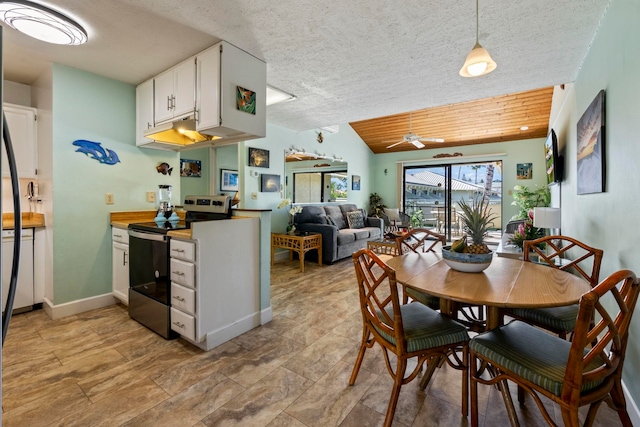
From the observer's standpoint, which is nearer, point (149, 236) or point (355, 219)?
point (149, 236)

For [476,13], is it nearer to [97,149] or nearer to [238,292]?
[238,292]

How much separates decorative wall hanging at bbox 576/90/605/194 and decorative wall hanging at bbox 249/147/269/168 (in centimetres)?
412

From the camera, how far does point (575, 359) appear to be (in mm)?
1062

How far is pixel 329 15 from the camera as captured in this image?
80.8 inches

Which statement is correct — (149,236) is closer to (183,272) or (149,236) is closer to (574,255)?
(183,272)

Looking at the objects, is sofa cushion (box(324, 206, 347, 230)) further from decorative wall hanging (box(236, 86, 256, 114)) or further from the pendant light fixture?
the pendant light fixture

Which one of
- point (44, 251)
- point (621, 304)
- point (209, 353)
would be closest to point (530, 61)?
point (621, 304)

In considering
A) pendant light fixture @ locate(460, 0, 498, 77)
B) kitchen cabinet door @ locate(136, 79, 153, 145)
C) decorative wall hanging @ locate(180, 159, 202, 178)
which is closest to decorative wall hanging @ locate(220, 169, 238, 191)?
decorative wall hanging @ locate(180, 159, 202, 178)

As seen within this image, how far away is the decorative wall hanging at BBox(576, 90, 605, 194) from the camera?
203cm

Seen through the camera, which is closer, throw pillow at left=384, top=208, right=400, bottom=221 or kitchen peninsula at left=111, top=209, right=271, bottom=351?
kitchen peninsula at left=111, top=209, right=271, bottom=351

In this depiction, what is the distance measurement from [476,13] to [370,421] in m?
2.61

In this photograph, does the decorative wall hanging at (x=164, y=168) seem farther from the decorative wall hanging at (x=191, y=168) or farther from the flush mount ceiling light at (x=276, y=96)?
the flush mount ceiling light at (x=276, y=96)

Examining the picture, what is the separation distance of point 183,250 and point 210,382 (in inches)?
36.6

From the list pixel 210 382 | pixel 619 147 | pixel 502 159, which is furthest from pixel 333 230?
pixel 502 159
